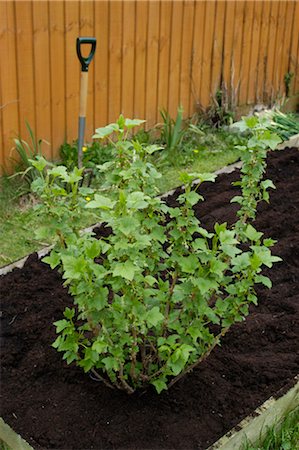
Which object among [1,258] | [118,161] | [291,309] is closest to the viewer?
[118,161]

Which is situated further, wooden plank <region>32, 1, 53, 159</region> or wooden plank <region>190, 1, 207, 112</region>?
wooden plank <region>190, 1, 207, 112</region>

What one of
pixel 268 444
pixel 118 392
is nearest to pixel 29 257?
pixel 118 392

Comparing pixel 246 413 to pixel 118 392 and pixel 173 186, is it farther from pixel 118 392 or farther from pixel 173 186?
pixel 173 186

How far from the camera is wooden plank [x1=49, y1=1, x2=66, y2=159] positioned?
5422 millimetres

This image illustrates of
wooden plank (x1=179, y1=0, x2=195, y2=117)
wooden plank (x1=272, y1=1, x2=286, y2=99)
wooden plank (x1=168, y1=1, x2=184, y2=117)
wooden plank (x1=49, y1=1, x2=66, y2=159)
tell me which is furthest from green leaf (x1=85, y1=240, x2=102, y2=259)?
wooden plank (x1=272, y1=1, x2=286, y2=99)

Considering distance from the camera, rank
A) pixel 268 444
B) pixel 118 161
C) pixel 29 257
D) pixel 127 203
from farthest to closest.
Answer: pixel 29 257
pixel 268 444
pixel 118 161
pixel 127 203

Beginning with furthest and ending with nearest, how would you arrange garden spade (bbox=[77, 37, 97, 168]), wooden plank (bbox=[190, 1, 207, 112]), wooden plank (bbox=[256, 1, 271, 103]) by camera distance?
1. wooden plank (bbox=[256, 1, 271, 103])
2. wooden plank (bbox=[190, 1, 207, 112])
3. garden spade (bbox=[77, 37, 97, 168])

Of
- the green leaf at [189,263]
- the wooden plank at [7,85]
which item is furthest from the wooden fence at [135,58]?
the green leaf at [189,263]

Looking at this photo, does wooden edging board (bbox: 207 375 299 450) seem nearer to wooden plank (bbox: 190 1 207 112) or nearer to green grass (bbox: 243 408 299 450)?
green grass (bbox: 243 408 299 450)

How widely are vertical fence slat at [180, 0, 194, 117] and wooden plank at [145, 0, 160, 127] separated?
1.41 ft

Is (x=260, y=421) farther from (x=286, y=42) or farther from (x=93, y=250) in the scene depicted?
(x=286, y=42)

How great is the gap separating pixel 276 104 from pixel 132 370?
6.14 meters

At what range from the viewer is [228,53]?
7449mm

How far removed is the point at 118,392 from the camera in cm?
290
